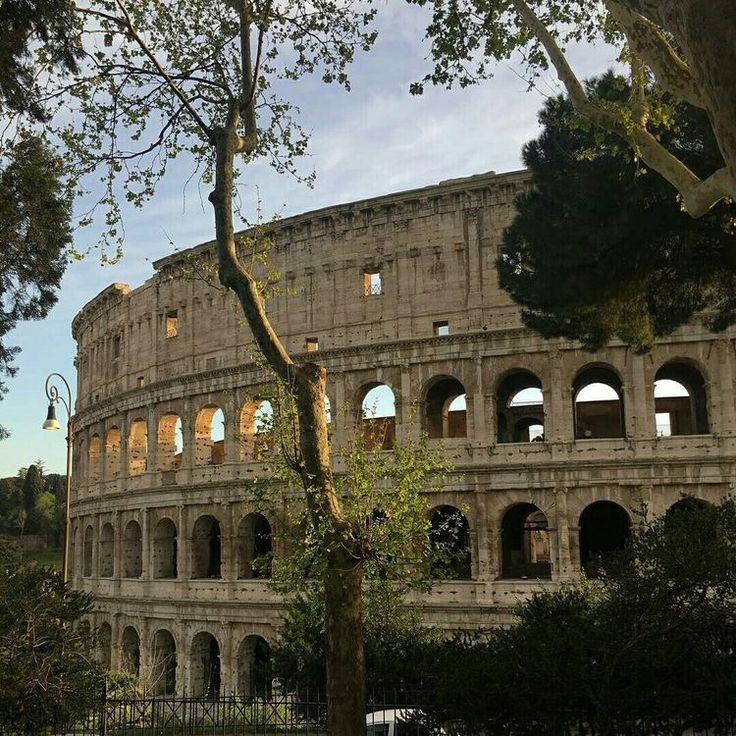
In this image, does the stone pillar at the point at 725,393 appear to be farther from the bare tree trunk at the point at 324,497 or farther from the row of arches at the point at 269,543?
the bare tree trunk at the point at 324,497

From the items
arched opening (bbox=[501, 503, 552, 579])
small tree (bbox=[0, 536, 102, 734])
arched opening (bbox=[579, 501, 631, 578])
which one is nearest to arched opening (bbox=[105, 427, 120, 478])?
arched opening (bbox=[501, 503, 552, 579])

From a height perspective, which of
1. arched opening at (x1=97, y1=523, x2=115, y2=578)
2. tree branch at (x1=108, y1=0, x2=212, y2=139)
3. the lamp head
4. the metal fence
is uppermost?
tree branch at (x1=108, y1=0, x2=212, y2=139)

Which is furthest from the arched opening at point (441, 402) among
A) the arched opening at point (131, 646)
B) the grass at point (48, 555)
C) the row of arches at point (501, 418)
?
the grass at point (48, 555)

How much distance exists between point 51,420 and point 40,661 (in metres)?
9.68

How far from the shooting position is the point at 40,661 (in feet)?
30.7

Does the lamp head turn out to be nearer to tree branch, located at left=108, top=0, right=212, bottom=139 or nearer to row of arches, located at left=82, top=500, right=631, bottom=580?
row of arches, located at left=82, top=500, right=631, bottom=580

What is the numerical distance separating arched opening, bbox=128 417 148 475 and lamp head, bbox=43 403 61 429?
1022 centimetres

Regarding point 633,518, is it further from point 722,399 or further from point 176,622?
point 176,622

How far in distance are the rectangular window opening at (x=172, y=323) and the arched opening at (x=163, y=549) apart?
5.83 m

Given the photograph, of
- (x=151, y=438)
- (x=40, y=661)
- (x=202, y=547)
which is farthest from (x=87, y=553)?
(x=40, y=661)

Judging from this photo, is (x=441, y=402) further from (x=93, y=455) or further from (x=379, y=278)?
(x=93, y=455)

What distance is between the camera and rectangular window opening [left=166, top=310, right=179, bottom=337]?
2788 cm

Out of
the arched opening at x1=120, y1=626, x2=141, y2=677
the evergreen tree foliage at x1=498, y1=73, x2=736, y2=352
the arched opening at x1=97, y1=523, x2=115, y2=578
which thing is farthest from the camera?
the arched opening at x1=97, y1=523, x2=115, y2=578

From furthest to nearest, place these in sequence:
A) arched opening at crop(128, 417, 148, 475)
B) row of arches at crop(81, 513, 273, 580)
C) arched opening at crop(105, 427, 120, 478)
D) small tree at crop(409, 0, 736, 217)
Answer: arched opening at crop(105, 427, 120, 478), arched opening at crop(128, 417, 148, 475), row of arches at crop(81, 513, 273, 580), small tree at crop(409, 0, 736, 217)
